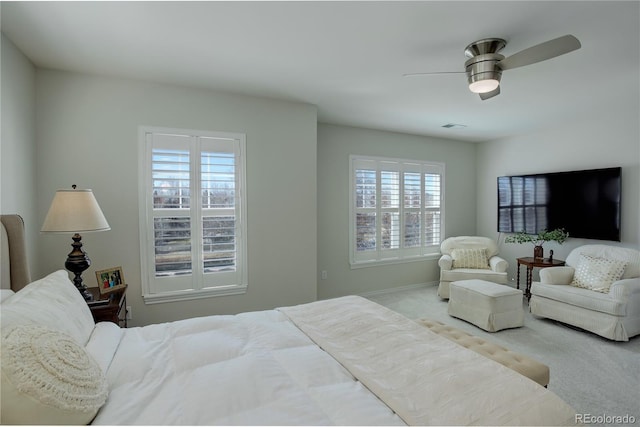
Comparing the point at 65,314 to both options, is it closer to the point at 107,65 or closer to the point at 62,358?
the point at 62,358

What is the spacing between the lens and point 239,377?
1.33 m

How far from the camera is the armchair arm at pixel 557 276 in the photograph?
3.80 metres

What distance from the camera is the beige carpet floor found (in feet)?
7.23

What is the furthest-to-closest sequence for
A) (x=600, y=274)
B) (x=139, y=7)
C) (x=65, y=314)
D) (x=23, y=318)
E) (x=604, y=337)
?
(x=600, y=274) < (x=604, y=337) < (x=139, y=7) < (x=65, y=314) < (x=23, y=318)

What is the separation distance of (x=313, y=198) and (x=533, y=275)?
3.71m

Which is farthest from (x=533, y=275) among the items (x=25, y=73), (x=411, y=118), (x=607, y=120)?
(x=25, y=73)

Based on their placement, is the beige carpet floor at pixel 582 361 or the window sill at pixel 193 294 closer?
the beige carpet floor at pixel 582 361

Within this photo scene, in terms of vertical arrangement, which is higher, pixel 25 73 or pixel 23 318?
pixel 25 73

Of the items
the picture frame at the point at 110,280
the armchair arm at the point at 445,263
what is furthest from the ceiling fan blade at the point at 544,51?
the picture frame at the point at 110,280

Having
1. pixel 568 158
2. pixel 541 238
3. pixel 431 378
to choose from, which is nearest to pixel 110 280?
pixel 431 378

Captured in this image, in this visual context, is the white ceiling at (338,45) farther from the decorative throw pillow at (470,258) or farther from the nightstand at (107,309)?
the decorative throw pillow at (470,258)

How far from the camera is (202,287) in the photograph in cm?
326

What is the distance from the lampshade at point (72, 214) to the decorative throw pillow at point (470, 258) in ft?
14.6

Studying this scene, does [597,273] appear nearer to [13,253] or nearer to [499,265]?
[499,265]
